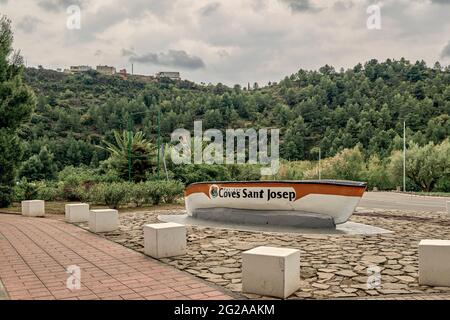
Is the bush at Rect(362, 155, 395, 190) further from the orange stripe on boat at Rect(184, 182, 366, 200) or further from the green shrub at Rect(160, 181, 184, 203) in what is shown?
the orange stripe on boat at Rect(184, 182, 366, 200)

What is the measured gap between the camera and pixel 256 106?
87.6m

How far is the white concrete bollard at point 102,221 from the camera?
32.5ft

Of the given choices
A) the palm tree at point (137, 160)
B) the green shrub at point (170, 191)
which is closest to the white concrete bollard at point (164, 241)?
the green shrub at point (170, 191)

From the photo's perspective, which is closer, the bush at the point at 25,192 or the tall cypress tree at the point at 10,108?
the tall cypress tree at the point at 10,108

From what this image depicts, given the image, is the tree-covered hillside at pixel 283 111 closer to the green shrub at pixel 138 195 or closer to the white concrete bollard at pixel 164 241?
the green shrub at pixel 138 195

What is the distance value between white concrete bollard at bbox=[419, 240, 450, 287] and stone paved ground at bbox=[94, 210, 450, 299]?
13 cm

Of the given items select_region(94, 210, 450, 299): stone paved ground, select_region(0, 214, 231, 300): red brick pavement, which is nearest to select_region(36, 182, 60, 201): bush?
select_region(94, 210, 450, 299): stone paved ground

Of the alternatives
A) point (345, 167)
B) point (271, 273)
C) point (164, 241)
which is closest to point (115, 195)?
point (164, 241)

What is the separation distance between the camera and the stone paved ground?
16.4 feet

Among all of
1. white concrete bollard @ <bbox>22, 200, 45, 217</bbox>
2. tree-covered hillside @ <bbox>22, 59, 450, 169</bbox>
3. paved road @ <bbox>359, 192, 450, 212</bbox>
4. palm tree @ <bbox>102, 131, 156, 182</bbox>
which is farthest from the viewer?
tree-covered hillside @ <bbox>22, 59, 450, 169</bbox>

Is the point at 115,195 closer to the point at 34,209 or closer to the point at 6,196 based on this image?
the point at 34,209

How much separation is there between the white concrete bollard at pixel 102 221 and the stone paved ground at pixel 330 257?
0.34 meters
